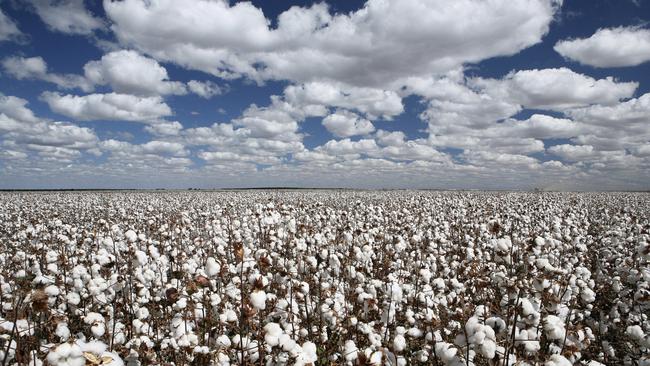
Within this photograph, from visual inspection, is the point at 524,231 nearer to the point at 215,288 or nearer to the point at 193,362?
the point at 215,288

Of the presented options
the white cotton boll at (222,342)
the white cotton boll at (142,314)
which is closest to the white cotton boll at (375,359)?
the white cotton boll at (222,342)

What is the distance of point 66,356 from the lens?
2.65 m

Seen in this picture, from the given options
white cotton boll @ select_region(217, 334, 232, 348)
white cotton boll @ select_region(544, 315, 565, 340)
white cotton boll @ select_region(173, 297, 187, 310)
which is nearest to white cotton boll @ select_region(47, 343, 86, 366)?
white cotton boll @ select_region(217, 334, 232, 348)

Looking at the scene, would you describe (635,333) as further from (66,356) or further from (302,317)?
(66,356)

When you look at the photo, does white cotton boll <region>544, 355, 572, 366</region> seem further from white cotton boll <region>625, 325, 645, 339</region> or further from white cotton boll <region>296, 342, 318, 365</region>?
white cotton boll <region>625, 325, 645, 339</region>

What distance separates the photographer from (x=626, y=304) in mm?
7898

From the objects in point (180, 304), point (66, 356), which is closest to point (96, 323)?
point (180, 304)

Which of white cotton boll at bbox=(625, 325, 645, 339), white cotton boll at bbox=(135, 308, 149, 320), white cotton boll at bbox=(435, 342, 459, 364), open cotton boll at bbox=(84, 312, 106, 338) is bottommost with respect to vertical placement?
white cotton boll at bbox=(135, 308, 149, 320)

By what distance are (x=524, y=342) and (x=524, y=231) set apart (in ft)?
47.6

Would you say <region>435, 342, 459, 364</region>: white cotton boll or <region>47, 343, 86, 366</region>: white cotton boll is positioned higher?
<region>47, 343, 86, 366</region>: white cotton boll

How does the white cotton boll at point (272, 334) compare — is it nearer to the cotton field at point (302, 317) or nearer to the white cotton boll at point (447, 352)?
the cotton field at point (302, 317)

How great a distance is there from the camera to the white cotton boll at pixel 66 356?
260 centimetres

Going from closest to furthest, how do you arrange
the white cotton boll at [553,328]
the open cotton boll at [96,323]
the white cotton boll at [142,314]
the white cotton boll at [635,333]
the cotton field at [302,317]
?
the cotton field at [302,317] < the white cotton boll at [553,328] < the open cotton boll at [96,323] < the white cotton boll at [635,333] < the white cotton boll at [142,314]

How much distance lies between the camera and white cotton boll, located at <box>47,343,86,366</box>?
2.60 metres
